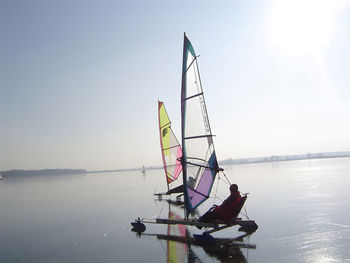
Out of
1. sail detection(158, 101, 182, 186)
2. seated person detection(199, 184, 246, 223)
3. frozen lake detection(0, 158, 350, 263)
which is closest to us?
frozen lake detection(0, 158, 350, 263)

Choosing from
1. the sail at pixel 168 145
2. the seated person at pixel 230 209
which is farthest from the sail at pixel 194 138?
the sail at pixel 168 145

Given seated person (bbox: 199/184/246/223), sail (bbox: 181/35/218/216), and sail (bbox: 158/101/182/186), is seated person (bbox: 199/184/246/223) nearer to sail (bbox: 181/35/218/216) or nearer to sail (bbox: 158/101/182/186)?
sail (bbox: 181/35/218/216)

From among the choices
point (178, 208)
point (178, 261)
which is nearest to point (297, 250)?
point (178, 261)

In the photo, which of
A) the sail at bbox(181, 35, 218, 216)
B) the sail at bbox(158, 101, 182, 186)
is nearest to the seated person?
the sail at bbox(181, 35, 218, 216)

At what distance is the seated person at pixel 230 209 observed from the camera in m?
12.3

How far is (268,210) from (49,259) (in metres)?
13.4

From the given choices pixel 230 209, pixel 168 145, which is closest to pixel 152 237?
pixel 230 209

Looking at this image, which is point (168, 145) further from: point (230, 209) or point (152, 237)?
point (230, 209)

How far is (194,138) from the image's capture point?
519 inches

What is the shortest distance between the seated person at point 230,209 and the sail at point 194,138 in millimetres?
1143

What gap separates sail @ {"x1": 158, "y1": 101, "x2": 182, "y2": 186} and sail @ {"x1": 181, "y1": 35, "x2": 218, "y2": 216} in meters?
12.4

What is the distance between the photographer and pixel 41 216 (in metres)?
21.7

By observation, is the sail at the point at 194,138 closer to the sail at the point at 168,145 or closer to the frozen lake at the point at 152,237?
the frozen lake at the point at 152,237

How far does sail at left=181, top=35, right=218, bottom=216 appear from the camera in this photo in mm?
13164
